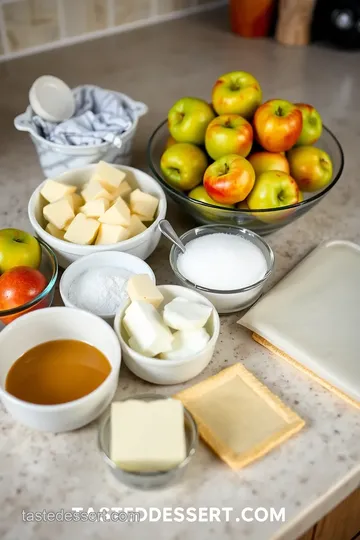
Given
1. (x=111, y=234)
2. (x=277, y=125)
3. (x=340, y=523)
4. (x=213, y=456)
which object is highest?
(x=277, y=125)

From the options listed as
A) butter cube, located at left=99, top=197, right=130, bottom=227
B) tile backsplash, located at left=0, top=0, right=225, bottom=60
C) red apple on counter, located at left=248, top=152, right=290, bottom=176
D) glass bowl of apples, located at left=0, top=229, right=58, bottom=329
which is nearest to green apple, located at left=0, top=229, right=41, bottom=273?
glass bowl of apples, located at left=0, top=229, right=58, bottom=329

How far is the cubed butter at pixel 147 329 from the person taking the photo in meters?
0.68

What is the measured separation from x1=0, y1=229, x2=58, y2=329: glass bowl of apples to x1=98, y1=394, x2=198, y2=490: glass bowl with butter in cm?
20

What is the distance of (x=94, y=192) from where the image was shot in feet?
2.83

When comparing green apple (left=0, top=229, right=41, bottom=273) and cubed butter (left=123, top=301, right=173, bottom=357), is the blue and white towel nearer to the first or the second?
green apple (left=0, top=229, right=41, bottom=273)

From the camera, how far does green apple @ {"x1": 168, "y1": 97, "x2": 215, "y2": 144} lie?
0.92m

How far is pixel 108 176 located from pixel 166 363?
34 centimetres

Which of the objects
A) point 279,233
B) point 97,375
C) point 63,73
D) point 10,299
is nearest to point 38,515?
point 97,375

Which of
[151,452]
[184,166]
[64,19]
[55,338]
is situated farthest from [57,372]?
[64,19]

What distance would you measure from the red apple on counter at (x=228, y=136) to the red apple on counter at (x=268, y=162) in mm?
21

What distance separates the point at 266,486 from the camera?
24.3 inches

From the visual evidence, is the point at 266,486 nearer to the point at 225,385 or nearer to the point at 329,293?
A: the point at 225,385

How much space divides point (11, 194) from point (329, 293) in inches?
22.3

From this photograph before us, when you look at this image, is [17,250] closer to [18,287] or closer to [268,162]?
[18,287]
